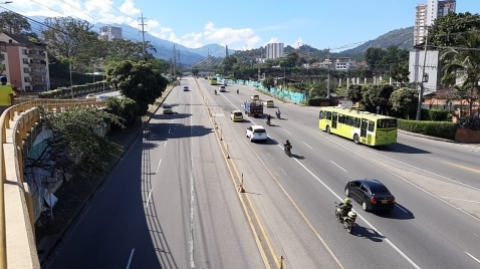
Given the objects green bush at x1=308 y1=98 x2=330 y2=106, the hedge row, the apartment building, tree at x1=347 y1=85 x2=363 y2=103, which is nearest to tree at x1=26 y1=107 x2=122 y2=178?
the hedge row

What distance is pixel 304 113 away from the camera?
57.2 meters

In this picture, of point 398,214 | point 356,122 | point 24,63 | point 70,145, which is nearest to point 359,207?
point 398,214

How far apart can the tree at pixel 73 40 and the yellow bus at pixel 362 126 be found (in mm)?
84684

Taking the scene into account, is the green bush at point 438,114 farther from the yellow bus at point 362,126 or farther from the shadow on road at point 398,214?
the shadow on road at point 398,214

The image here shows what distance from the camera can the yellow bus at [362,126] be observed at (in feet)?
103

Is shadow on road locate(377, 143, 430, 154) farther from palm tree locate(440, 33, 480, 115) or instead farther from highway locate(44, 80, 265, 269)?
highway locate(44, 80, 265, 269)

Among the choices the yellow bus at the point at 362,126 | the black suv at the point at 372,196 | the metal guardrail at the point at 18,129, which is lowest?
Answer: the black suv at the point at 372,196

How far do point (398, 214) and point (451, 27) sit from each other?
43.0m

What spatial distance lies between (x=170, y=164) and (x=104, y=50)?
106049 millimetres

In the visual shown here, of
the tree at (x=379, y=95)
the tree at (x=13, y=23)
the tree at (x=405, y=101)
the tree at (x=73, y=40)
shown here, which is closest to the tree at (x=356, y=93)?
the tree at (x=379, y=95)

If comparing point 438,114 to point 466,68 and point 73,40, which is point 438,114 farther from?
point 73,40

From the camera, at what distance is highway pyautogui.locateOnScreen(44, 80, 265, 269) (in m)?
14.3

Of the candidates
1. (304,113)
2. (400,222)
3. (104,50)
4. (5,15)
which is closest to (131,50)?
(104,50)

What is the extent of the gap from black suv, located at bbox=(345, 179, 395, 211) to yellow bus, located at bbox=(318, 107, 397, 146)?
12.9 meters
